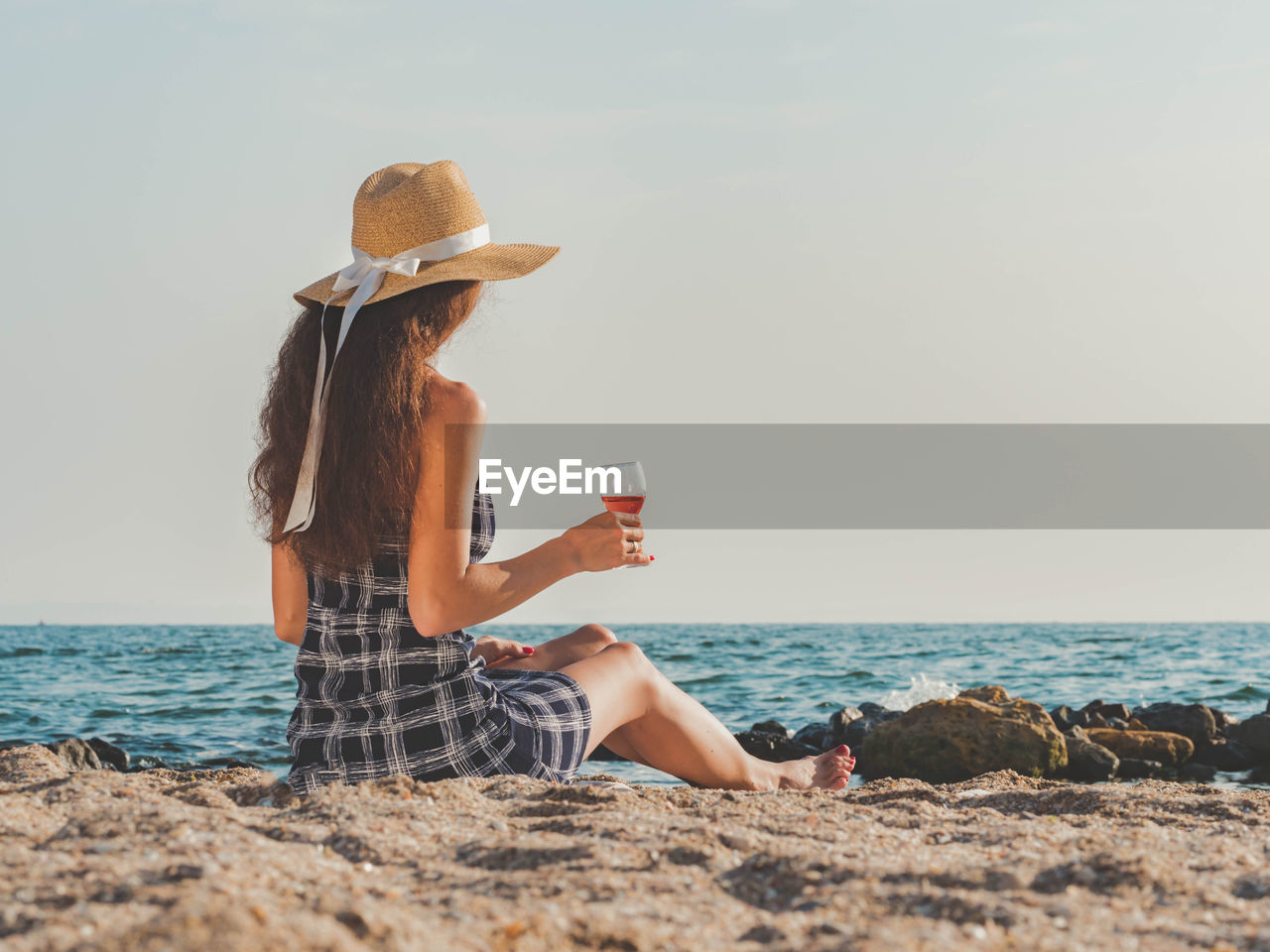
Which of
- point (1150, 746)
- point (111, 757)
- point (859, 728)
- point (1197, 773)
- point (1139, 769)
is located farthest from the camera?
point (859, 728)

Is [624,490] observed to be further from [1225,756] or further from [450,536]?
[1225,756]

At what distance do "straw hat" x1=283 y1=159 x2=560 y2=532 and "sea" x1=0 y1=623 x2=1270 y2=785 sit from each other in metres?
4.37

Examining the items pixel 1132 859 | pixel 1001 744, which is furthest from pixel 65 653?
pixel 1132 859

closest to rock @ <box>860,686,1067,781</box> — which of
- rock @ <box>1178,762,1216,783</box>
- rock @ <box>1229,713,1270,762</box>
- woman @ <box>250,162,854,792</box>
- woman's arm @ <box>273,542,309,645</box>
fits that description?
rock @ <box>1178,762,1216,783</box>

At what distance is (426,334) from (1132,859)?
7.43 ft

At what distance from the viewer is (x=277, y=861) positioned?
7.40ft

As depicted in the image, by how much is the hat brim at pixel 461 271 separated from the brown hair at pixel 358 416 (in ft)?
0.10

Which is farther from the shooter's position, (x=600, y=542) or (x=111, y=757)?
(x=111, y=757)

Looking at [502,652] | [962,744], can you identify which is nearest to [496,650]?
[502,652]

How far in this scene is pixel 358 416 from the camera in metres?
3.09

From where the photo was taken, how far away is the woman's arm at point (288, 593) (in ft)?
11.5

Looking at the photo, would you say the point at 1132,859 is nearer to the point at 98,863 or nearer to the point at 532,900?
the point at 532,900

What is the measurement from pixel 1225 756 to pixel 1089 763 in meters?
1.68

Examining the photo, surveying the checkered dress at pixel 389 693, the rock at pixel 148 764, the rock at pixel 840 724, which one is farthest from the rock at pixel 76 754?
the rock at pixel 840 724
